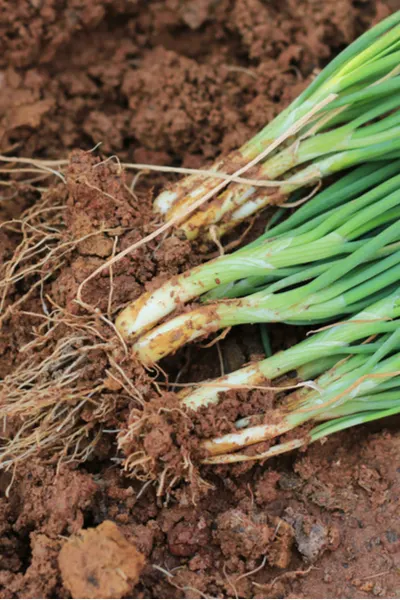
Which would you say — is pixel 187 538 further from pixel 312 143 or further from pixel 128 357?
pixel 312 143

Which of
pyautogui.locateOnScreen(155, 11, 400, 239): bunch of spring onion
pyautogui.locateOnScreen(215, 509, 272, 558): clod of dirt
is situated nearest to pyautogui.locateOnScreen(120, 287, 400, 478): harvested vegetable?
pyautogui.locateOnScreen(215, 509, 272, 558): clod of dirt

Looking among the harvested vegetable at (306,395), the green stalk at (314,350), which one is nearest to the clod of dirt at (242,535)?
the harvested vegetable at (306,395)

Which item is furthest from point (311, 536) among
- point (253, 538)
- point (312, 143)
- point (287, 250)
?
point (312, 143)

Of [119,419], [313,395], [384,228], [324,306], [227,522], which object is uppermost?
[384,228]

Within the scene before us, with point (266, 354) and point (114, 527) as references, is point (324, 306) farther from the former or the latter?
point (114, 527)

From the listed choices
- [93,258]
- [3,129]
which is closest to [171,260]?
[93,258]

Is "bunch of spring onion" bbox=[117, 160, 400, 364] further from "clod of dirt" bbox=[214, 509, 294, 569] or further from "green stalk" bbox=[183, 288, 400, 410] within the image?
"clod of dirt" bbox=[214, 509, 294, 569]

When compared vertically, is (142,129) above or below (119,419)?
above
